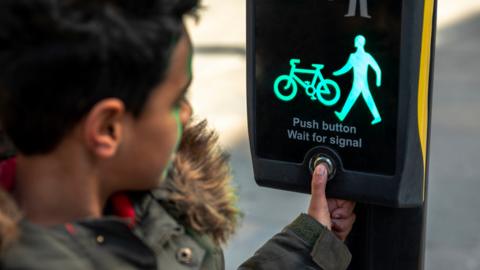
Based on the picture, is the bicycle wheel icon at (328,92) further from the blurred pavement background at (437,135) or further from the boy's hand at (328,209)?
the blurred pavement background at (437,135)

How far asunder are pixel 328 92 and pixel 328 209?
271mm

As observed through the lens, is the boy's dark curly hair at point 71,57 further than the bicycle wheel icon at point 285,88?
No

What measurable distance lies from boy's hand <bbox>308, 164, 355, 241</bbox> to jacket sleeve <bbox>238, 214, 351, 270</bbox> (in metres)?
Result: 0.02

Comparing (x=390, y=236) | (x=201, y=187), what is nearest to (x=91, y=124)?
(x=201, y=187)

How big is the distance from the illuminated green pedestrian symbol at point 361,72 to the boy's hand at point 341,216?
0.77ft

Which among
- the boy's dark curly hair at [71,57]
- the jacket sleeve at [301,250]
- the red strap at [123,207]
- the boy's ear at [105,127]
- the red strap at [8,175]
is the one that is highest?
the boy's dark curly hair at [71,57]

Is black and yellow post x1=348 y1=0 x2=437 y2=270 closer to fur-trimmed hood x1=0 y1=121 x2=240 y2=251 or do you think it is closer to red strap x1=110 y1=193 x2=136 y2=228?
fur-trimmed hood x1=0 y1=121 x2=240 y2=251

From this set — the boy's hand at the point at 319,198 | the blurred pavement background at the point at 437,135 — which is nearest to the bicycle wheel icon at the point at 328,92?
the boy's hand at the point at 319,198

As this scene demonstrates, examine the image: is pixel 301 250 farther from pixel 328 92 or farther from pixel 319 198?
pixel 328 92

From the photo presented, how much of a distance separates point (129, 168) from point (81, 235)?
0.14 meters

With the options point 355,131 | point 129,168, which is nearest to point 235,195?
point 355,131

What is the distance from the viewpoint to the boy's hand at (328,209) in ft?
6.03

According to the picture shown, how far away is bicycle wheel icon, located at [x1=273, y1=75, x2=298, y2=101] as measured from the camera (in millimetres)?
1859

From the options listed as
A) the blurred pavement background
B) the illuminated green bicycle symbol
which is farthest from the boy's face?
the blurred pavement background
